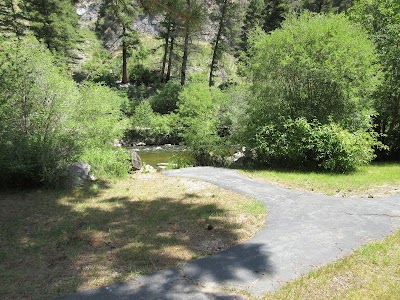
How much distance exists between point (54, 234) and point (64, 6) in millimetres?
29913

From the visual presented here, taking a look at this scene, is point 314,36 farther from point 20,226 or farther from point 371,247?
point 20,226

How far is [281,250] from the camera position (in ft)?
16.3

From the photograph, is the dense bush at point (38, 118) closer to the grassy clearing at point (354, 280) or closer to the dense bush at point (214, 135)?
the dense bush at point (214, 135)

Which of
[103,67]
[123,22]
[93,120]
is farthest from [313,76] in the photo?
[103,67]

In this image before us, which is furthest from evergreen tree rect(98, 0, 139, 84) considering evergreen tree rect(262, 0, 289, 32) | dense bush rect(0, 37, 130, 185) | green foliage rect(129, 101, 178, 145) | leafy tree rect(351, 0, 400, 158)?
evergreen tree rect(262, 0, 289, 32)

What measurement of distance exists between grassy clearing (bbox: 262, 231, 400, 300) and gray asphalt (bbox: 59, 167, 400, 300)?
180 mm

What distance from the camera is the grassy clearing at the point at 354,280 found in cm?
382

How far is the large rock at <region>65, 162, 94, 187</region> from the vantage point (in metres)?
8.72

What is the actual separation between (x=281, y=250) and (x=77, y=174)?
6.18 meters

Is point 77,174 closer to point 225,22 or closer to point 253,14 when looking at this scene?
point 225,22

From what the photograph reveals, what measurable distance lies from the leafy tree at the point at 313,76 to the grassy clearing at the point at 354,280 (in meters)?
6.81

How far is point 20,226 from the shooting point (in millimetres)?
6082

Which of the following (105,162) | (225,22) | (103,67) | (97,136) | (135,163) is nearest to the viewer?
(105,162)

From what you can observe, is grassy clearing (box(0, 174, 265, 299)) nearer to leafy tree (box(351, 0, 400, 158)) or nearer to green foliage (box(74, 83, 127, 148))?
green foliage (box(74, 83, 127, 148))
